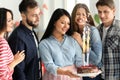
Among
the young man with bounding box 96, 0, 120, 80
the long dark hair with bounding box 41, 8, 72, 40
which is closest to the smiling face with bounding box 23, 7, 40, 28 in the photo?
the long dark hair with bounding box 41, 8, 72, 40

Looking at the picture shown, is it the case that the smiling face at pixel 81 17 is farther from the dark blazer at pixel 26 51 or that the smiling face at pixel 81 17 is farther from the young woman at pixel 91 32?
the dark blazer at pixel 26 51

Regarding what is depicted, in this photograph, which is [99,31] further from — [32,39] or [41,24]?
[41,24]

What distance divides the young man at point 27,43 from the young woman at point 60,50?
0.28 feet

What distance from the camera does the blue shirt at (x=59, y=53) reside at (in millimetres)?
2010

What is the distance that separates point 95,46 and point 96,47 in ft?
0.04

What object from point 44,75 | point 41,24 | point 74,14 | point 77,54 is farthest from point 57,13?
point 41,24

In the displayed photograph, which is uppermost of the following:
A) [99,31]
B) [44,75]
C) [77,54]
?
[99,31]

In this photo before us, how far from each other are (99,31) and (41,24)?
1320 mm

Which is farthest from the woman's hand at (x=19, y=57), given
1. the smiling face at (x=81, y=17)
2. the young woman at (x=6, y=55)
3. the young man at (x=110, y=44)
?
the young man at (x=110, y=44)

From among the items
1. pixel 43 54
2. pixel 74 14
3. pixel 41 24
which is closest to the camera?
pixel 43 54

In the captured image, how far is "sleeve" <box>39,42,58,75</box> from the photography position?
199cm

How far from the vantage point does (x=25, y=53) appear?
2066 millimetres

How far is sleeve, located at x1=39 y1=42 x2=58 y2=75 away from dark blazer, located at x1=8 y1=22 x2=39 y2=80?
90 mm

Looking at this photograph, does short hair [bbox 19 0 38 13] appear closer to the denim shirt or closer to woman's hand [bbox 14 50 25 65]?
woman's hand [bbox 14 50 25 65]
